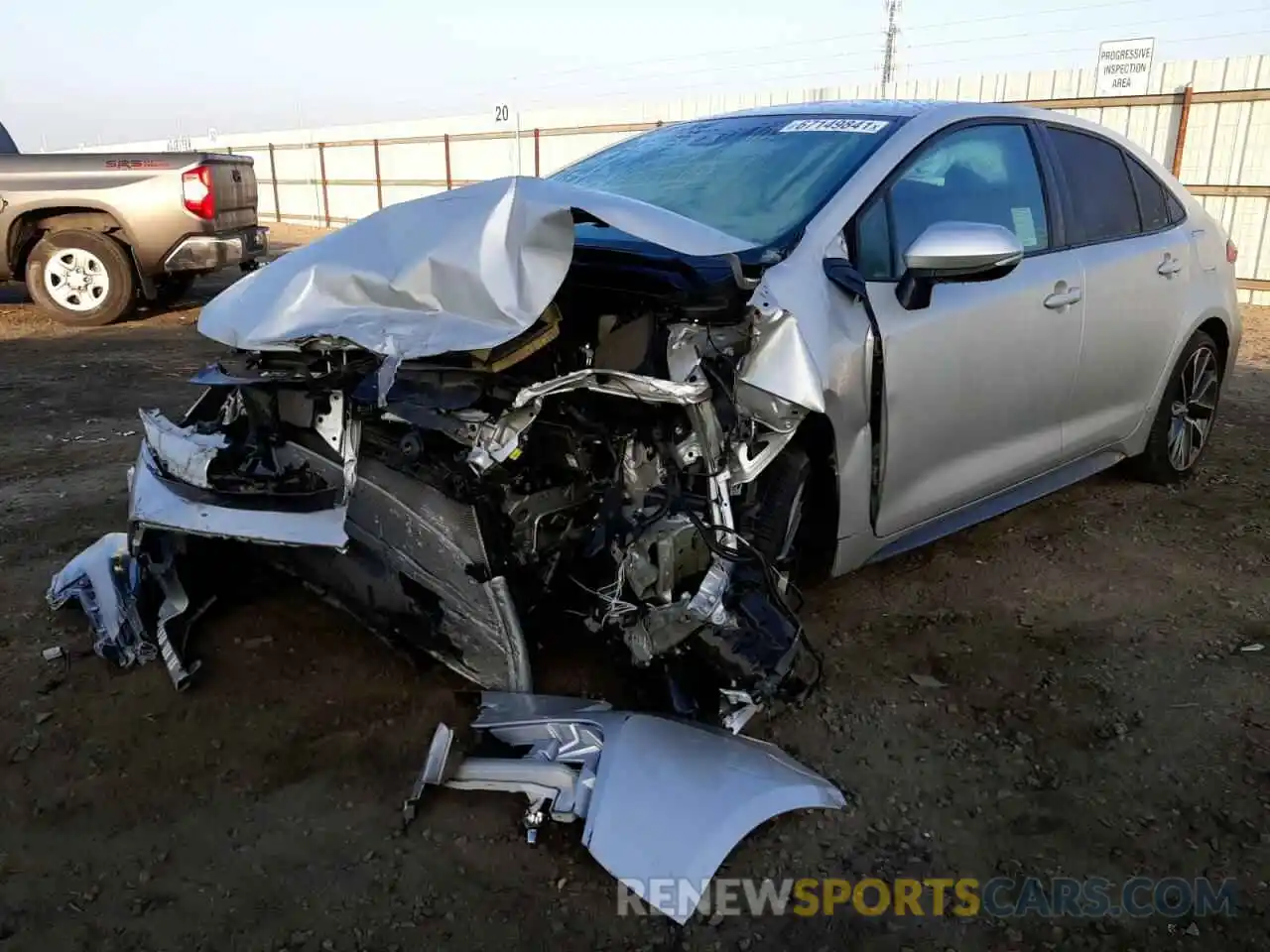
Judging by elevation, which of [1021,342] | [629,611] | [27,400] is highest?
[1021,342]

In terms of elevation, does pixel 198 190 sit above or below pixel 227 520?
above

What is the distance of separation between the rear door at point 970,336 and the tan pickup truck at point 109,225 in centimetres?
725

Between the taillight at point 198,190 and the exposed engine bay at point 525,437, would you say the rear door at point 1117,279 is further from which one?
the taillight at point 198,190

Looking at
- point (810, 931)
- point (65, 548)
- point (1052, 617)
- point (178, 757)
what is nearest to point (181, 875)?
point (178, 757)

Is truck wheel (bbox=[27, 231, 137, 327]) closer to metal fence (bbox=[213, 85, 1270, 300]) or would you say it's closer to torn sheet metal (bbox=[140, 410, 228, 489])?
metal fence (bbox=[213, 85, 1270, 300])

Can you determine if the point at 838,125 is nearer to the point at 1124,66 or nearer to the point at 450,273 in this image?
the point at 450,273

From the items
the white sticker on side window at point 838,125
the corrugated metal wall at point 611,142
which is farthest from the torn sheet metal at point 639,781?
the corrugated metal wall at point 611,142

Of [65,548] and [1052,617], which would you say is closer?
[1052,617]

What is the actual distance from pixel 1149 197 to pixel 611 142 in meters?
10.9

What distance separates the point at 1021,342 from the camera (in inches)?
135

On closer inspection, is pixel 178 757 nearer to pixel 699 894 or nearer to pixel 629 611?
pixel 629 611

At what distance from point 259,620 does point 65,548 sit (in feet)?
3.82

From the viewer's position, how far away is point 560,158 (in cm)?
1800

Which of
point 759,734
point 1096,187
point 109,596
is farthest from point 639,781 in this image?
point 1096,187
